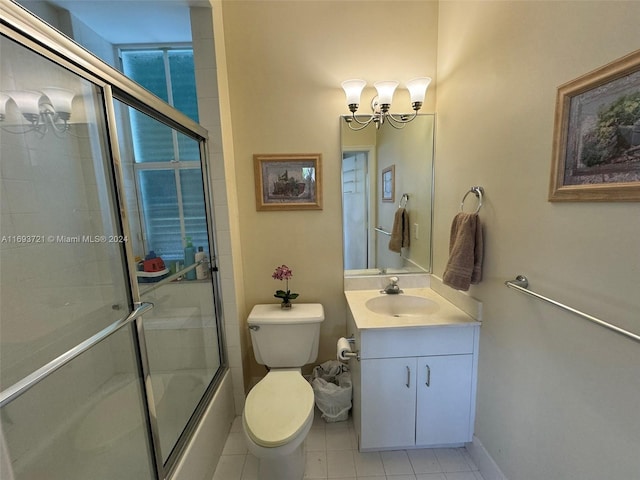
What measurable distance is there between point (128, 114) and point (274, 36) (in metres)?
1.01

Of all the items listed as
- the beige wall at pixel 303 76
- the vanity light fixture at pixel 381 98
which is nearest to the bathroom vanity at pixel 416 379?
the beige wall at pixel 303 76

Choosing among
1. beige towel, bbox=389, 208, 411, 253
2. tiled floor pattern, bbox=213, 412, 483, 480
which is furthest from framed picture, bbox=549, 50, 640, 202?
tiled floor pattern, bbox=213, 412, 483, 480

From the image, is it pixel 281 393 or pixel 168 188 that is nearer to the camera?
pixel 281 393

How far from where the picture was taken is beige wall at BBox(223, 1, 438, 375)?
5.52 ft

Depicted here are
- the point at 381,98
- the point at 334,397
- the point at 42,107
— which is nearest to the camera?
the point at 42,107

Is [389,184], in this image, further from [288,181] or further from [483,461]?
[483,461]

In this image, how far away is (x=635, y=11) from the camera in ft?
2.26

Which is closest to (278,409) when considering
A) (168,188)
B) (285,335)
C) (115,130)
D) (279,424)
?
(279,424)

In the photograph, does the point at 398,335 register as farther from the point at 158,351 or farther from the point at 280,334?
the point at 158,351

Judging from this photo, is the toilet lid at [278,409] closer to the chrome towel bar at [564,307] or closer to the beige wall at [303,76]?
the beige wall at [303,76]

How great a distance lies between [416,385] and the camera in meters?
1.43

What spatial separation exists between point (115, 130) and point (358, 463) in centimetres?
190

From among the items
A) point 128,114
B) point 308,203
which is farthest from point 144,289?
point 308,203

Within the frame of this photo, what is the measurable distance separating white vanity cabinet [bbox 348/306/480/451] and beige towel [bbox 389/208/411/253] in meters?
0.68
